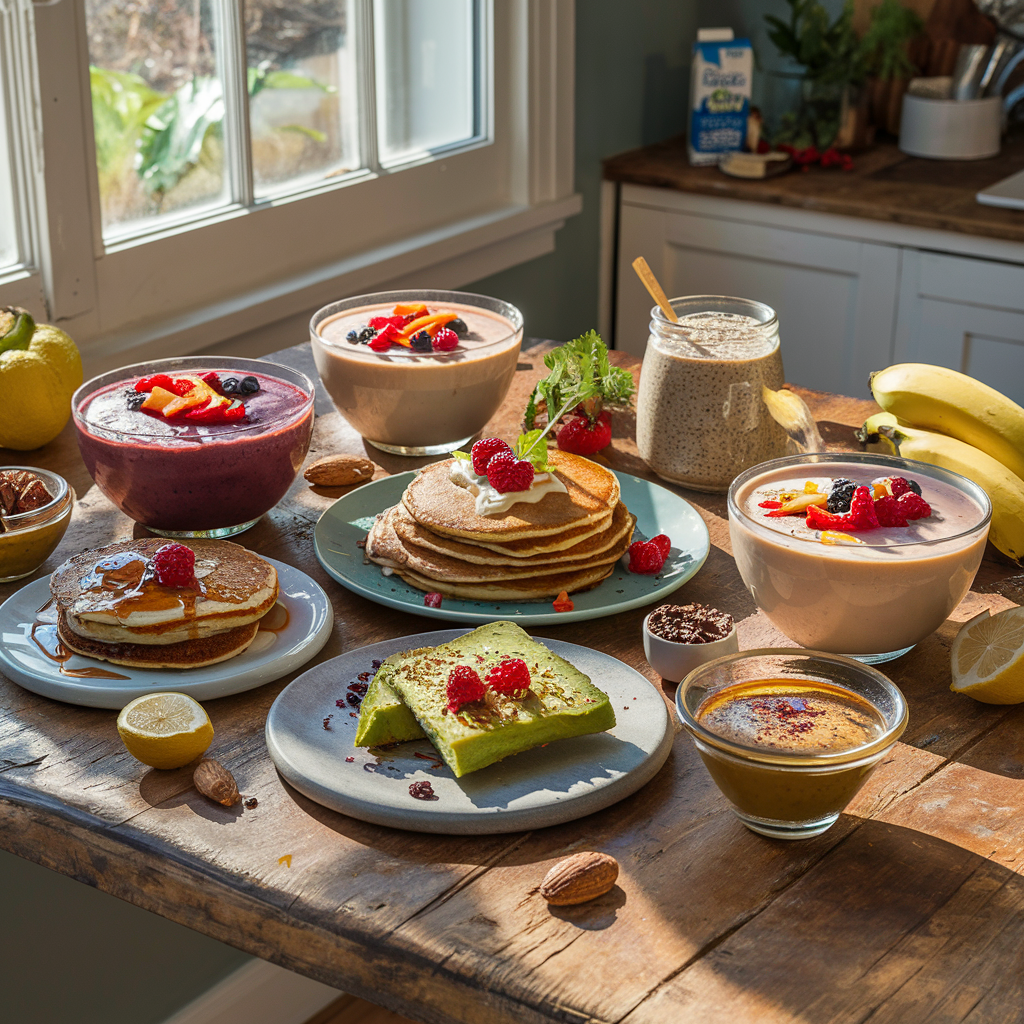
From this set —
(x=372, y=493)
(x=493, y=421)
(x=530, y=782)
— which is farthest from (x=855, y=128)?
(x=530, y=782)

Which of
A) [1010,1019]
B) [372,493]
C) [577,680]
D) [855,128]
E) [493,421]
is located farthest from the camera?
[855,128]

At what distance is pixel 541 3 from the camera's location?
277 cm

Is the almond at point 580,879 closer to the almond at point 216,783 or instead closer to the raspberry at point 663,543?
the almond at point 216,783

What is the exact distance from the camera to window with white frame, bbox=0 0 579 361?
1.93 m

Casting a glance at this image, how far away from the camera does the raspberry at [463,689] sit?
894mm

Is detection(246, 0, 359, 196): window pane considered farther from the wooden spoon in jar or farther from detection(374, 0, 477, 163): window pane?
the wooden spoon in jar

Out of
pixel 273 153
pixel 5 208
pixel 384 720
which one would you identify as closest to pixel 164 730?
pixel 384 720

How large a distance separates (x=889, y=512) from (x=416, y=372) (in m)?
0.62

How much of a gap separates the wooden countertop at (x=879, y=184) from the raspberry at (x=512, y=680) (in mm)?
2107

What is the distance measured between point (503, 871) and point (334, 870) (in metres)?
0.11

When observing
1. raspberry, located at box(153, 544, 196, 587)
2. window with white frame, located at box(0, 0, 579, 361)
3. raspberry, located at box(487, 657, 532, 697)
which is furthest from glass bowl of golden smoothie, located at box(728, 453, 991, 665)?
window with white frame, located at box(0, 0, 579, 361)

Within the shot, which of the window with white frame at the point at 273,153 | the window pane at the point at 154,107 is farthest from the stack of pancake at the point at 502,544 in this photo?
the window pane at the point at 154,107

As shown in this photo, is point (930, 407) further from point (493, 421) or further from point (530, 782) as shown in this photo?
point (530, 782)

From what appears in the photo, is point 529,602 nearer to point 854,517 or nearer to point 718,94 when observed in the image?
point 854,517
